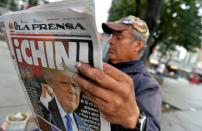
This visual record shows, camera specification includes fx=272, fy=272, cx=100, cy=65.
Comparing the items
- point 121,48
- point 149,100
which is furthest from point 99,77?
point 121,48

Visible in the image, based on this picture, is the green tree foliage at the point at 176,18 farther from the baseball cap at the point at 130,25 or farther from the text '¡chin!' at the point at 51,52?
the text '¡chin!' at the point at 51,52

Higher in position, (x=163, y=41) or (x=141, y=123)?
(x=141, y=123)

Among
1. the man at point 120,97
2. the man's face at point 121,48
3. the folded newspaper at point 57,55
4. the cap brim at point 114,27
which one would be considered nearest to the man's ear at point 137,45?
the man's face at point 121,48

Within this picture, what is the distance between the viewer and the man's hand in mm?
821

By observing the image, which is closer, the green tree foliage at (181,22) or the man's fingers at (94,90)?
the man's fingers at (94,90)

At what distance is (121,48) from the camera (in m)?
2.06

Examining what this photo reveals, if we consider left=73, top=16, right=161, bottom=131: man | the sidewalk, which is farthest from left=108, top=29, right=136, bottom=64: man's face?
the sidewalk

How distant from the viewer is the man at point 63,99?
98 centimetres

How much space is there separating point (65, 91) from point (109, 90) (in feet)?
0.82

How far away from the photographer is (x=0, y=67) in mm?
6793

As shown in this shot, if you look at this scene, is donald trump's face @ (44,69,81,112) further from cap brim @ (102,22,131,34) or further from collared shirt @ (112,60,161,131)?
cap brim @ (102,22,131,34)

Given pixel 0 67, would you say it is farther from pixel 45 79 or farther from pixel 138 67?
pixel 45 79

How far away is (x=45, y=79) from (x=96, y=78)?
0.34 meters

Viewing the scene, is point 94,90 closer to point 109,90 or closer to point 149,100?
point 109,90
